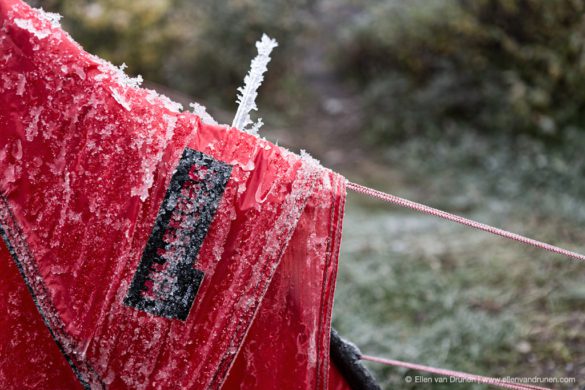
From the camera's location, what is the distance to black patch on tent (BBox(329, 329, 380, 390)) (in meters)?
1.42

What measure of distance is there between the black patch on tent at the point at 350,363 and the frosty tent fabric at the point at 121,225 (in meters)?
0.20

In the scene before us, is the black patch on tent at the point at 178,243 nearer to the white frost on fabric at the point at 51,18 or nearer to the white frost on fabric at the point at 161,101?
the white frost on fabric at the point at 161,101

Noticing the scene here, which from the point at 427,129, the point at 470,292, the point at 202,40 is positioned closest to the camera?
the point at 470,292

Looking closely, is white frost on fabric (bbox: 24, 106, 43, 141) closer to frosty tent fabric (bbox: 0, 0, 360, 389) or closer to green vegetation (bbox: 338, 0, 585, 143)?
frosty tent fabric (bbox: 0, 0, 360, 389)

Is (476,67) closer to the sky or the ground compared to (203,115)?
closer to the sky

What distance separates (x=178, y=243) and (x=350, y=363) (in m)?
0.54

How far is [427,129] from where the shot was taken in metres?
6.55

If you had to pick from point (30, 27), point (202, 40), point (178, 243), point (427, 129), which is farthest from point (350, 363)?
point (202, 40)

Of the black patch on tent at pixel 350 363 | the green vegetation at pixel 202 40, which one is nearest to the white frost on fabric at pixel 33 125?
the black patch on tent at pixel 350 363

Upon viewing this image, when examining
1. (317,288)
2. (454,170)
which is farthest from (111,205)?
(454,170)

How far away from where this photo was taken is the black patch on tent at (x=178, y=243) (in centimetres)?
124

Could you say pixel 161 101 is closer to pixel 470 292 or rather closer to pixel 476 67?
pixel 470 292

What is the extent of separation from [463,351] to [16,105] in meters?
2.46

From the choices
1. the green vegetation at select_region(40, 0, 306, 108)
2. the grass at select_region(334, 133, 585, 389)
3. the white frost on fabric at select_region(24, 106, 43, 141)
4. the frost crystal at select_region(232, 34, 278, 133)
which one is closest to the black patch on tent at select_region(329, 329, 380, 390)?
the frost crystal at select_region(232, 34, 278, 133)
